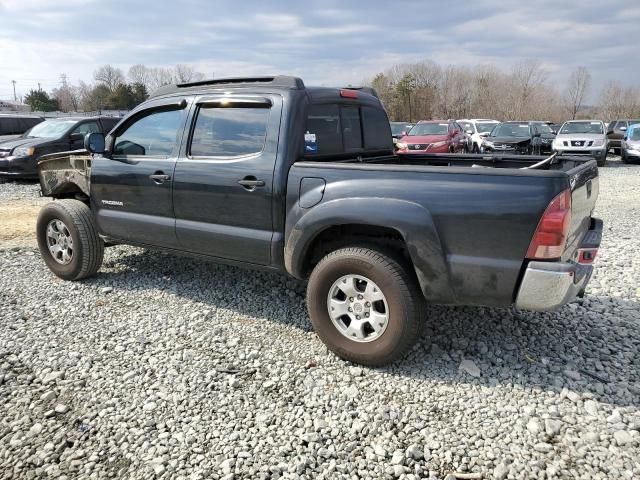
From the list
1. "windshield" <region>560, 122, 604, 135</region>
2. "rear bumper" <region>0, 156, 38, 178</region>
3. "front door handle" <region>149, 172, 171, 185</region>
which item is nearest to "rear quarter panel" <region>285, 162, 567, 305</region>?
"front door handle" <region>149, 172, 171, 185</region>

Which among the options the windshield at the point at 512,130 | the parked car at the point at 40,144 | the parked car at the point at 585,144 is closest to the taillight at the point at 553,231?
the parked car at the point at 40,144

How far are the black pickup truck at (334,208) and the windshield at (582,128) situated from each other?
15.7 metres

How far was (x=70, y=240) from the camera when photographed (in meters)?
4.98

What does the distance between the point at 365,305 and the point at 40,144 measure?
11.3m

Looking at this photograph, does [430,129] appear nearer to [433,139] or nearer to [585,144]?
A: [433,139]

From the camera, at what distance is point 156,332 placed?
3893 millimetres

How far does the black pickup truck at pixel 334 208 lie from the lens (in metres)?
2.83

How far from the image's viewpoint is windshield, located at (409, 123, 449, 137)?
1625 centimetres

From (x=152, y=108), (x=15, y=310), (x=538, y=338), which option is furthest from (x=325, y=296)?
(x=15, y=310)

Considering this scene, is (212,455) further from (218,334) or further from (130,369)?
(218,334)

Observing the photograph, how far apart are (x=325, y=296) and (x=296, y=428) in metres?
0.95

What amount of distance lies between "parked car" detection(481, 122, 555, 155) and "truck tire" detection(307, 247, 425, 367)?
14.2 meters

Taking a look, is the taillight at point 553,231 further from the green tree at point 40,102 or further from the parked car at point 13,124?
the green tree at point 40,102

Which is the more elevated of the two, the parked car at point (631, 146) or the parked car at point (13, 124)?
the parked car at point (13, 124)
